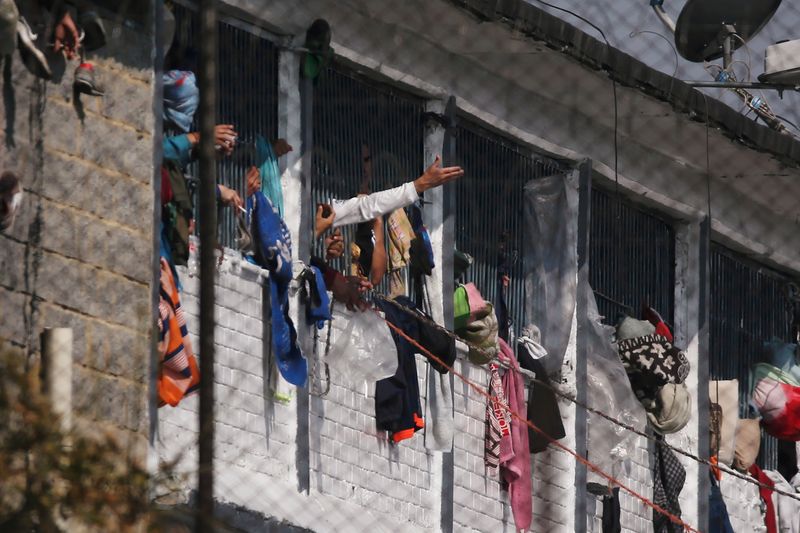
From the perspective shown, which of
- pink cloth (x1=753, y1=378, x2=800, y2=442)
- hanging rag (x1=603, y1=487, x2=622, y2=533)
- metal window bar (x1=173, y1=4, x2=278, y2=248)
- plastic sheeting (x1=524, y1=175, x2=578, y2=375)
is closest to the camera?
metal window bar (x1=173, y1=4, x2=278, y2=248)

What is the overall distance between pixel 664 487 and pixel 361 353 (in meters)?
2.73

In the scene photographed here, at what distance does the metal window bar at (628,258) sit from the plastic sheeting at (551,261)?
305 mm

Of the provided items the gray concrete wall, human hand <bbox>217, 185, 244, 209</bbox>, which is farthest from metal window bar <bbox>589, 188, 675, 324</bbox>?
the gray concrete wall

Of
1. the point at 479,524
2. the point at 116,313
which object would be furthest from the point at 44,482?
the point at 479,524

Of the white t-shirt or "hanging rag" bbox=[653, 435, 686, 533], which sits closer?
the white t-shirt

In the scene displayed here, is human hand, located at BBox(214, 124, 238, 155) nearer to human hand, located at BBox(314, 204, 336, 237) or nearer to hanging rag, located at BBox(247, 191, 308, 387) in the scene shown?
hanging rag, located at BBox(247, 191, 308, 387)

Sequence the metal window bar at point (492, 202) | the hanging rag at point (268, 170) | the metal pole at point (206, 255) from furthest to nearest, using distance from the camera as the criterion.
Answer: the metal window bar at point (492, 202)
the hanging rag at point (268, 170)
the metal pole at point (206, 255)

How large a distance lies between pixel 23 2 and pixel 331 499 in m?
2.41

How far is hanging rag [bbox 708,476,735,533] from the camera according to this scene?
11.2 meters

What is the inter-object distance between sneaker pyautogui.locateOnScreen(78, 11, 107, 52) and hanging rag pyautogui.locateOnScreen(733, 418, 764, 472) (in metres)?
5.38

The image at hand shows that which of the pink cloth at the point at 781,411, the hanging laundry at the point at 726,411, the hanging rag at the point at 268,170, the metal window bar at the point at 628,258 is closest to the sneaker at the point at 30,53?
the hanging rag at the point at 268,170

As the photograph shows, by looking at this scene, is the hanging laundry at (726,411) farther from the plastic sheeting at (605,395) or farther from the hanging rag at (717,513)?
the plastic sheeting at (605,395)

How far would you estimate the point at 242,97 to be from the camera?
322 inches

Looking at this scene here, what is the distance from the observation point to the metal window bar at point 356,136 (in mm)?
8664
